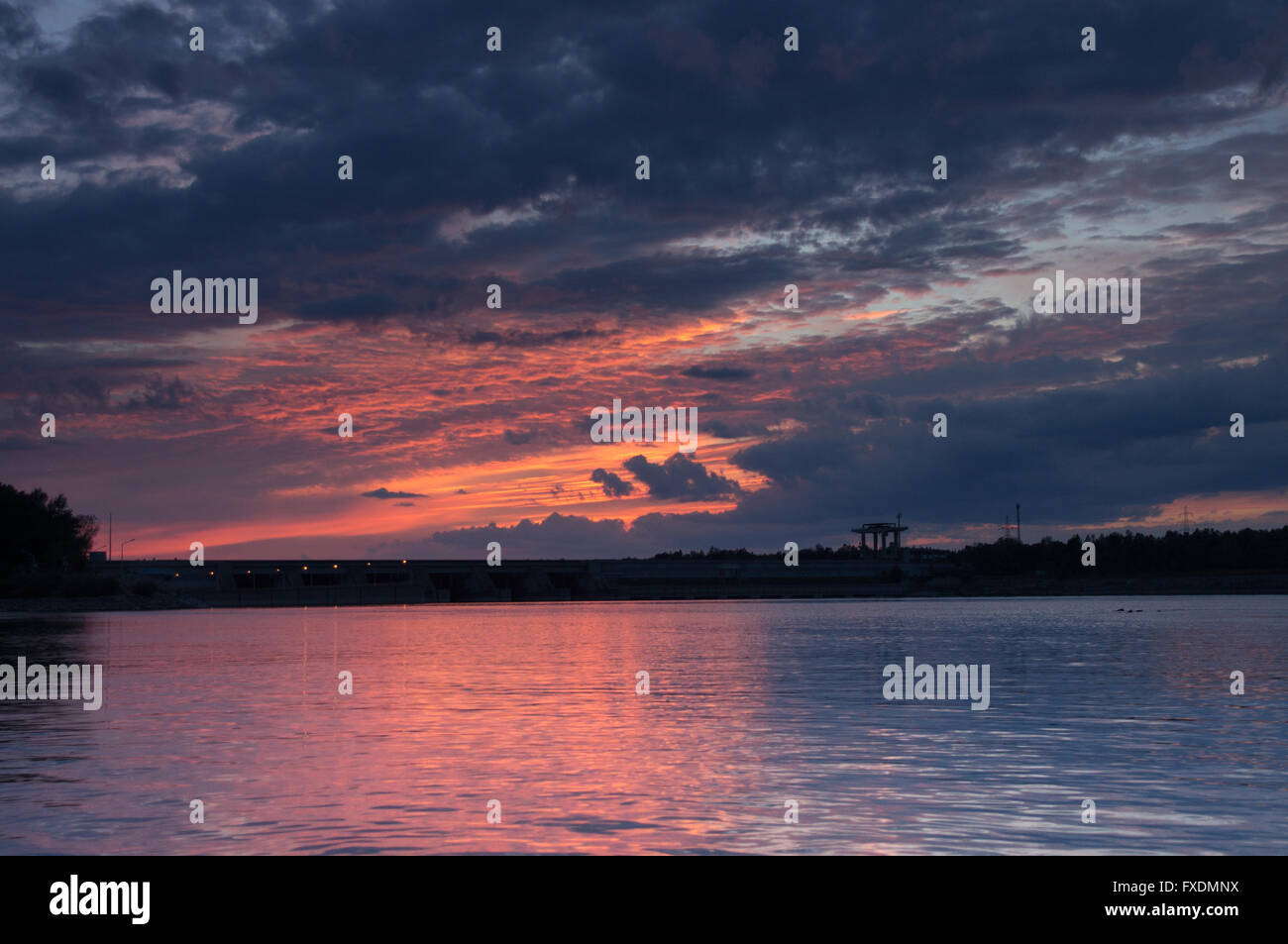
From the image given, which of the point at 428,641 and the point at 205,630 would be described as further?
the point at 205,630

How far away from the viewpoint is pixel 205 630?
10944 cm

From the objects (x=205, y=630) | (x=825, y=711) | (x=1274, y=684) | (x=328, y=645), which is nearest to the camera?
(x=825, y=711)

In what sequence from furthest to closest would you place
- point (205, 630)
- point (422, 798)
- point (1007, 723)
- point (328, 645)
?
point (205, 630) → point (328, 645) → point (1007, 723) → point (422, 798)

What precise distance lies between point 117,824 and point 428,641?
228 feet

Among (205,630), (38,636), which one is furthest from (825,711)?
(205,630)

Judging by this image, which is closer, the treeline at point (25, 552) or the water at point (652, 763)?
the water at point (652, 763)

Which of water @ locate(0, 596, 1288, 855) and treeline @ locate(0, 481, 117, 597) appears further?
treeline @ locate(0, 481, 117, 597)

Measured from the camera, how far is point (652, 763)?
25.9 m

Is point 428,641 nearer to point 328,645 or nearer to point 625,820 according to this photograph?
point 328,645

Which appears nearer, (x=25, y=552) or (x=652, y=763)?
(x=652, y=763)

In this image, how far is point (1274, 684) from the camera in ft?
142

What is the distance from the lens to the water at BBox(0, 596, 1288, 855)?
722 inches

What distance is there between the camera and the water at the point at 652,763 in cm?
1834
